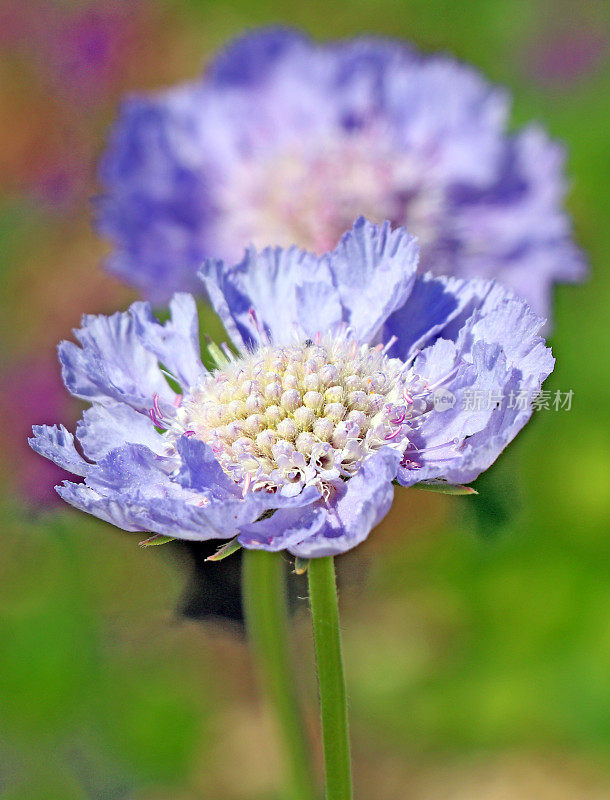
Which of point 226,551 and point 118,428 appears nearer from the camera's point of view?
point 226,551

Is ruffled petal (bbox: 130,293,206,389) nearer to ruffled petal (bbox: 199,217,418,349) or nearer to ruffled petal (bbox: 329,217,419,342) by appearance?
ruffled petal (bbox: 199,217,418,349)

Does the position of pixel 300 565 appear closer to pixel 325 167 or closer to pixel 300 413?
pixel 300 413

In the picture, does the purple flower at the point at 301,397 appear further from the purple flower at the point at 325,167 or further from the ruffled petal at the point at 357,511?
the purple flower at the point at 325,167

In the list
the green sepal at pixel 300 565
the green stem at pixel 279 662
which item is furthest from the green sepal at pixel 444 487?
the green stem at pixel 279 662

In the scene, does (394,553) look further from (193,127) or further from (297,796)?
(193,127)

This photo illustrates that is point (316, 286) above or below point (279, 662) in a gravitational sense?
above

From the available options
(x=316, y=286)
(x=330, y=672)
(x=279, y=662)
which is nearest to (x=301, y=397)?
(x=316, y=286)

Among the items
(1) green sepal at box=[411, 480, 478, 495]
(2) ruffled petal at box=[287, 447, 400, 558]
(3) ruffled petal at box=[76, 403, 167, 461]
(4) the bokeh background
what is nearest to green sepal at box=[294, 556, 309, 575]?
(2) ruffled petal at box=[287, 447, 400, 558]
